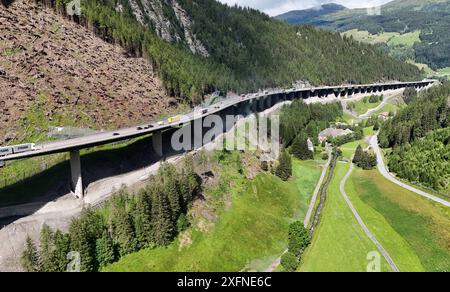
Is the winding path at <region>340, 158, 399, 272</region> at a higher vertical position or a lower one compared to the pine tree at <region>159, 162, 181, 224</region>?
lower

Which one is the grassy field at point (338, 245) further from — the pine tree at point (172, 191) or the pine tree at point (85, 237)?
the pine tree at point (85, 237)

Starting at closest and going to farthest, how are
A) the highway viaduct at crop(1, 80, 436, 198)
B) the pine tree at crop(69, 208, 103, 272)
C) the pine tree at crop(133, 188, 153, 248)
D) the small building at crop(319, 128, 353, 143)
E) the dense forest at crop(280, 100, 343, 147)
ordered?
the pine tree at crop(69, 208, 103, 272), the pine tree at crop(133, 188, 153, 248), the highway viaduct at crop(1, 80, 436, 198), the dense forest at crop(280, 100, 343, 147), the small building at crop(319, 128, 353, 143)

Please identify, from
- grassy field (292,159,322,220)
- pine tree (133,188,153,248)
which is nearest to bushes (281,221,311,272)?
grassy field (292,159,322,220)

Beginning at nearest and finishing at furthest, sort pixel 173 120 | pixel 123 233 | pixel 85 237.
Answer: pixel 85 237, pixel 123 233, pixel 173 120

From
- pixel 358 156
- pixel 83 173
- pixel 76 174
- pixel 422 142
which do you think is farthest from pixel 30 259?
pixel 422 142

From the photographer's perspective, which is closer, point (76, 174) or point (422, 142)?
point (76, 174)

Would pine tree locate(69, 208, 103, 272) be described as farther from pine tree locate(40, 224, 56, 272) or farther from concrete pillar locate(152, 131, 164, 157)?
concrete pillar locate(152, 131, 164, 157)

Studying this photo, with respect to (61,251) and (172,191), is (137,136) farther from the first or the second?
(61,251)

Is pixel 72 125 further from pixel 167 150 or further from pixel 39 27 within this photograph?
pixel 39 27
